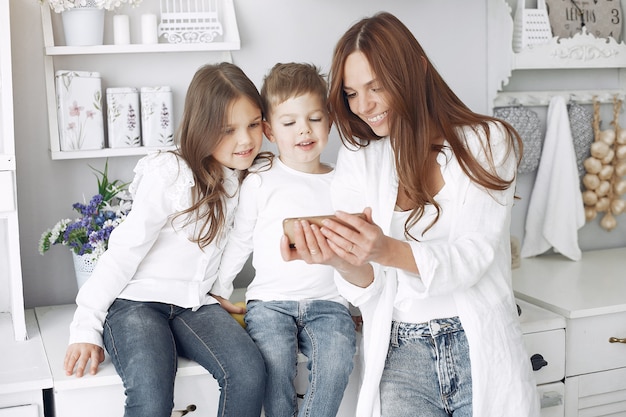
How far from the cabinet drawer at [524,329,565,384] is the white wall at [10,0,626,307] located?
76 cm

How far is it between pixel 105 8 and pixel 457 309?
1.07m

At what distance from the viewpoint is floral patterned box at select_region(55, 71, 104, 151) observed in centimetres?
183

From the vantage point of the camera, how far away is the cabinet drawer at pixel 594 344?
1848 millimetres

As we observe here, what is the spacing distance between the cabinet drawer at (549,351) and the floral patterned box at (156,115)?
101 centimetres

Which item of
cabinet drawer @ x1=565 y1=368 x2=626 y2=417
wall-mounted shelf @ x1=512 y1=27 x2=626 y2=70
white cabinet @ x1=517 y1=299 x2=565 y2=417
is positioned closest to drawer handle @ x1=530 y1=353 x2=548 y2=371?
white cabinet @ x1=517 y1=299 x2=565 y2=417

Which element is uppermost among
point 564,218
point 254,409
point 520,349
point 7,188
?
point 7,188

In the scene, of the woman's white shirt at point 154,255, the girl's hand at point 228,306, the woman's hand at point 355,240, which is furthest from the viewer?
the girl's hand at point 228,306

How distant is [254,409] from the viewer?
147 cm

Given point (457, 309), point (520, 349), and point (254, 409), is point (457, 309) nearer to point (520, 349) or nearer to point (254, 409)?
point (520, 349)

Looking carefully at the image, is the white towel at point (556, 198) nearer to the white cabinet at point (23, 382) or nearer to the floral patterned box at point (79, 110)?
the floral patterned box at point (79, 110)

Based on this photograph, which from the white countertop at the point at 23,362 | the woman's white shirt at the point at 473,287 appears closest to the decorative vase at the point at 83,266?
the white countertop at the point at 23,362

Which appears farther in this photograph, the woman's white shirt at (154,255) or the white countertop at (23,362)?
the woman's white shirt at (154,255)

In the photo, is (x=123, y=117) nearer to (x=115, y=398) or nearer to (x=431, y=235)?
(x=115, y=398)

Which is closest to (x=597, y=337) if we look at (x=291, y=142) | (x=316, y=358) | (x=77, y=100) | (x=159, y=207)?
(x=316, y=358)
